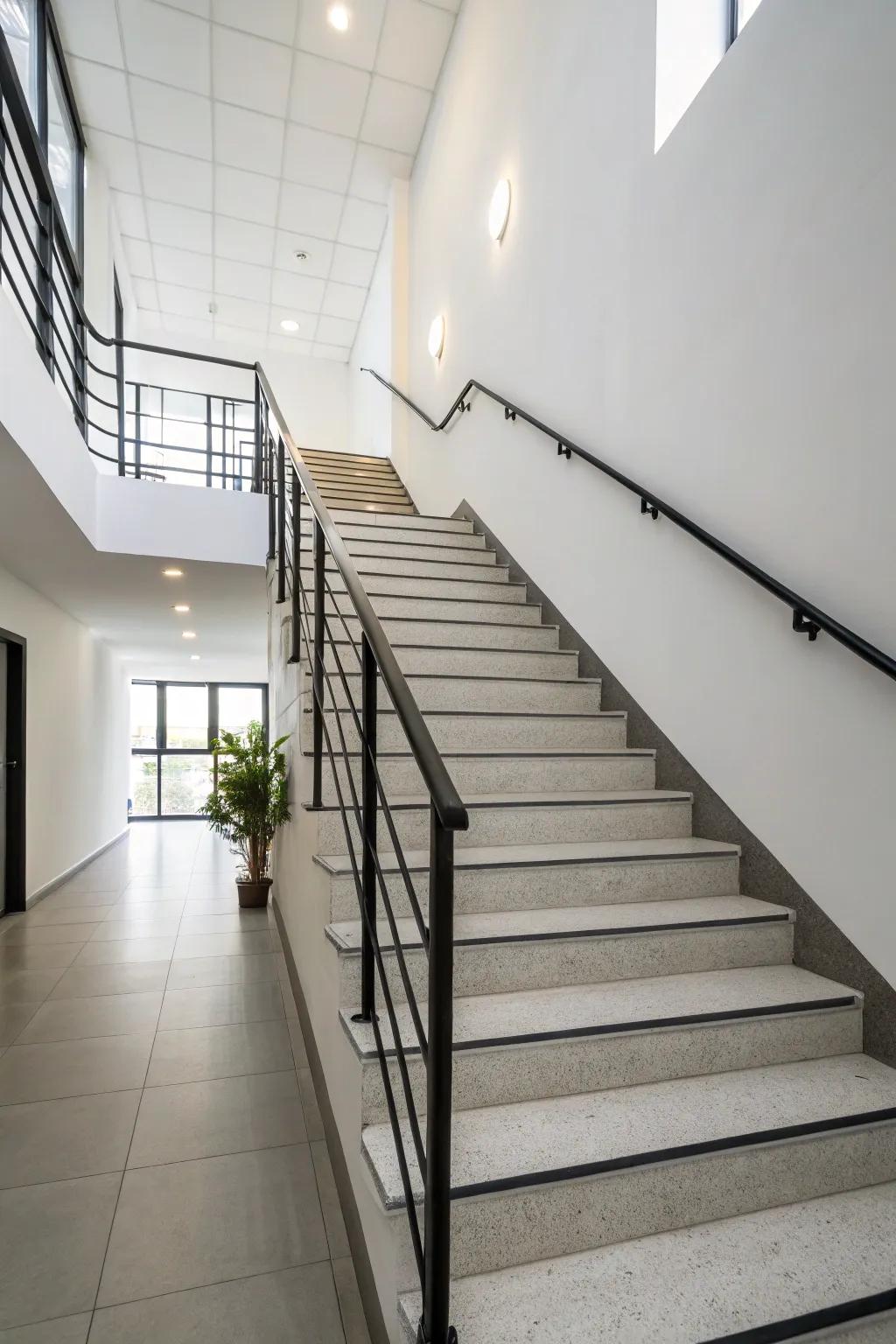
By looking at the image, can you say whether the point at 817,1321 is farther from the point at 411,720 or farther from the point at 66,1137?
the point at 66,1137

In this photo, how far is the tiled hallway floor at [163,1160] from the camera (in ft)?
5.22

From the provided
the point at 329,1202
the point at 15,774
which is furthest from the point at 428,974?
the point at 15,774

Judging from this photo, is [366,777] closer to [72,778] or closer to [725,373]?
[725,373]

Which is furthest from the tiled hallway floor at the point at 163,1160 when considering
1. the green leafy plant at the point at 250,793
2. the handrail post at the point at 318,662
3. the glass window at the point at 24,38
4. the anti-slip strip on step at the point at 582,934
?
the glass window at the point at 24,38

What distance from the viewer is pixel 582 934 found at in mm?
1977

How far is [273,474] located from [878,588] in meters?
3.69

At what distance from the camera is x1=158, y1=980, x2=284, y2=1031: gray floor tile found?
310 cm

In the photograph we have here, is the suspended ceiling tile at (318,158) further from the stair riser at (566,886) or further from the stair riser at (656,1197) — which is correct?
the stair riser at (656,1197)

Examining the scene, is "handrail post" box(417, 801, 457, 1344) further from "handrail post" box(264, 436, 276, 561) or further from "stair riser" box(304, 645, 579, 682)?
"handrail post" box(264, 436, 276, 561)

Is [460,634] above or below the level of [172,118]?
below

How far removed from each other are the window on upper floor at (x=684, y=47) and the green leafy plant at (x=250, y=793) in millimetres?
3494

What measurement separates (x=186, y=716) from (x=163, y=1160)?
10.8m

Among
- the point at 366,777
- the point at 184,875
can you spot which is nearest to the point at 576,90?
the point at 366,777

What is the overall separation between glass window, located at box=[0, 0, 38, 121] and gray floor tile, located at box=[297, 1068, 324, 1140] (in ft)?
18.1
